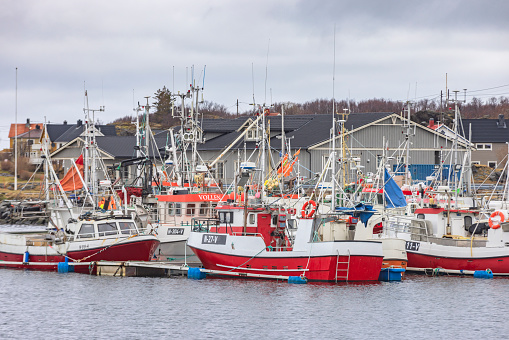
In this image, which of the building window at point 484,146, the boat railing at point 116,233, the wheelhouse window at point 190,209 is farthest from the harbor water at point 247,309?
the building window at point 484,146

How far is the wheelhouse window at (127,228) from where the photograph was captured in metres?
39.0

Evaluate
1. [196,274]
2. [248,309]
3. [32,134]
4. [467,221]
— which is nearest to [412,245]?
[467,221]

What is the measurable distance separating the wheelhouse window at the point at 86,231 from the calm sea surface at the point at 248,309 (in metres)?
2.24

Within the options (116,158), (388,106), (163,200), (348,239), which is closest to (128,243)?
(163,200)

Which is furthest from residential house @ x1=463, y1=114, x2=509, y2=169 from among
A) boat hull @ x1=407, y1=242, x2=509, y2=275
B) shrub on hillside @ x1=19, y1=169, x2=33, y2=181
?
boat hull @ x1=407, y1=242, x2=509, y2=275

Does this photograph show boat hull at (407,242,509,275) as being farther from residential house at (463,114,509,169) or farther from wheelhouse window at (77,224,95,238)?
residential house at (463,114,509,169)

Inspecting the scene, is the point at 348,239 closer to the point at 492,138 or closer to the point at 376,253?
the point at 376,253

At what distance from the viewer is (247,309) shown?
3066 centimetres

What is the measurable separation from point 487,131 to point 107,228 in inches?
2528

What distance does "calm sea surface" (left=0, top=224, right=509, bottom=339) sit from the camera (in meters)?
27.5

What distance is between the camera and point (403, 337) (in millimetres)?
27000

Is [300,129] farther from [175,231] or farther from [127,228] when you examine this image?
[127,228]

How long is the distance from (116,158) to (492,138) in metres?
39.7

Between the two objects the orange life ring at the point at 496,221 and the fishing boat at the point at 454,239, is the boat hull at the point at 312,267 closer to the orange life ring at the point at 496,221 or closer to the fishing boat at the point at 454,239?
the fishing boat at the point at 454,239
